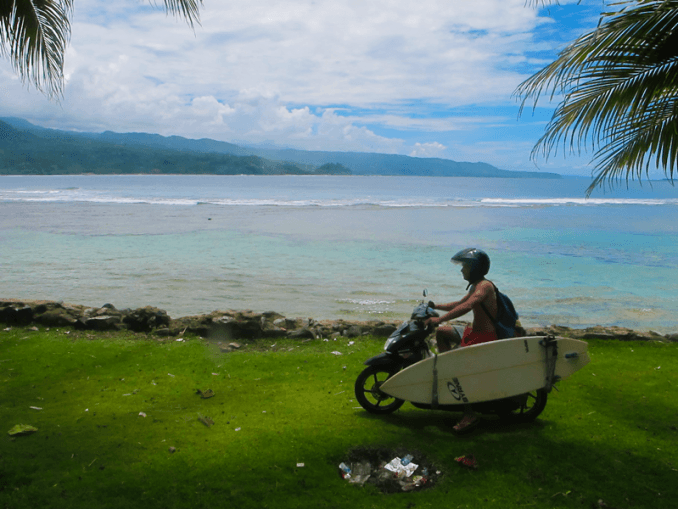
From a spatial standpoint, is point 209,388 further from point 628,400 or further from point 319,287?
point 319,287

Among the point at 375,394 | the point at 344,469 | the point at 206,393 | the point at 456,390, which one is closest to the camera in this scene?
the point at 344,469

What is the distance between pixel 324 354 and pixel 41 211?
41.1 meters

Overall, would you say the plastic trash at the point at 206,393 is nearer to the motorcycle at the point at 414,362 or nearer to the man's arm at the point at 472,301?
the motorcycle at the point at 414,362

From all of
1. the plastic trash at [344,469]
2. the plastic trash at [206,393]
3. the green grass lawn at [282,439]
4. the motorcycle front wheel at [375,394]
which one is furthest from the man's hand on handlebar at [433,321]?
the plastic trash at [206,393]

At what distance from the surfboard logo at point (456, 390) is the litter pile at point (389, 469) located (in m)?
0.68

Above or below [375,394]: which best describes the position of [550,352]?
above

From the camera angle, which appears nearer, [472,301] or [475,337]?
[472,301]

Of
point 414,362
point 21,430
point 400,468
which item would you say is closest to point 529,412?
point 414,362

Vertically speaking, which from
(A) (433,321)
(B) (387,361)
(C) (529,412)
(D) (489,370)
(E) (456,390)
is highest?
(A) (433,321)

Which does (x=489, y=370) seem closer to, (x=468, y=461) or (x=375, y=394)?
(x=468, y=461)

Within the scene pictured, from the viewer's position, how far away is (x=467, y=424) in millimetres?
4738

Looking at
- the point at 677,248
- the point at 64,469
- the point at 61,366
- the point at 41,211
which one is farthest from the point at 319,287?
A: the point at 41,211

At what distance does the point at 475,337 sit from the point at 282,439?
215cm

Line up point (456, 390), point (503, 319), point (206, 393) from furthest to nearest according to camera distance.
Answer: point (206, 393)
point (503, 319)
point (456, 390)
